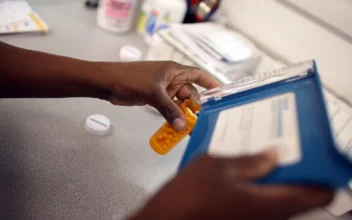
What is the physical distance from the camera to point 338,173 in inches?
9.7

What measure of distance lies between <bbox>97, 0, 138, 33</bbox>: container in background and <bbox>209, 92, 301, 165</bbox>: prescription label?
0.62 m

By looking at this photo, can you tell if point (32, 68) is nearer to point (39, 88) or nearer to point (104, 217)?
point (39, 88)

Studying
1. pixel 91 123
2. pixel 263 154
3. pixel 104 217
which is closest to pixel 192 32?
pixel 91 123

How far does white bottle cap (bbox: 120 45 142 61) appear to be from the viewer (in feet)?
2.83

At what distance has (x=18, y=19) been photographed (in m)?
0.86

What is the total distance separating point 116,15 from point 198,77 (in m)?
0.43

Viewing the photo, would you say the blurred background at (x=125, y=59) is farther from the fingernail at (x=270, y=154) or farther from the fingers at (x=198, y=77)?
the fingernail at (x=270, y=154)

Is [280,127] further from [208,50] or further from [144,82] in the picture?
[208,50]

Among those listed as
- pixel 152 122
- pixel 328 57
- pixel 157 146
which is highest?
pixel 328 57

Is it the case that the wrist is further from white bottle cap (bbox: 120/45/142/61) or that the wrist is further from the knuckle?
white bottle cap (bbox: 120/45/142/61)

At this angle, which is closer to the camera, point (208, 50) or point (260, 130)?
point (260, 130)

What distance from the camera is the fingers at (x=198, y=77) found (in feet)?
2.06

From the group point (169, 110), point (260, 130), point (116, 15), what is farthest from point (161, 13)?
point (260, 130)

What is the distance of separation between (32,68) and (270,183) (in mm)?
448
